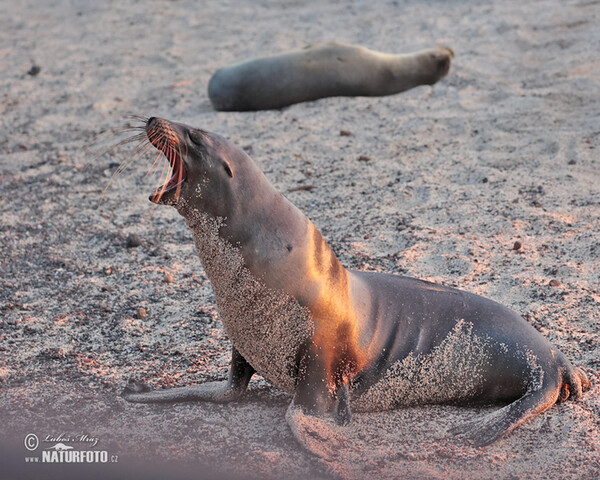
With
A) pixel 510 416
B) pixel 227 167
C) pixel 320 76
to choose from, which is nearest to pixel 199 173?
pixel 227 167

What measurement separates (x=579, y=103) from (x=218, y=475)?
470 centimetres

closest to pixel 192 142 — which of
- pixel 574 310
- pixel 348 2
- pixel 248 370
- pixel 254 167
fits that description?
pixel 254 167

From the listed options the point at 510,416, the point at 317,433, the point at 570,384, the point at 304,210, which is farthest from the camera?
the point at 304,210

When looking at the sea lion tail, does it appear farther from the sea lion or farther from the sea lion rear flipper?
the sea lion

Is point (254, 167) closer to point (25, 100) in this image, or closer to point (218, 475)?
point (218, 475)

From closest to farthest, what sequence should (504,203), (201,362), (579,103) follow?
(201,362) → (504,203) → (579,103)

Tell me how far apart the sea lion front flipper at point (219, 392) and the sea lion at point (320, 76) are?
4.17 meters

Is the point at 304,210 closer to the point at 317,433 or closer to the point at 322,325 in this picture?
the point at 322,325

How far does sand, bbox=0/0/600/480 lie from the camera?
288cm

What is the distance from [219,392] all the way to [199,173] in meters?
0.91

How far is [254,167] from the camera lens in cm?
290
